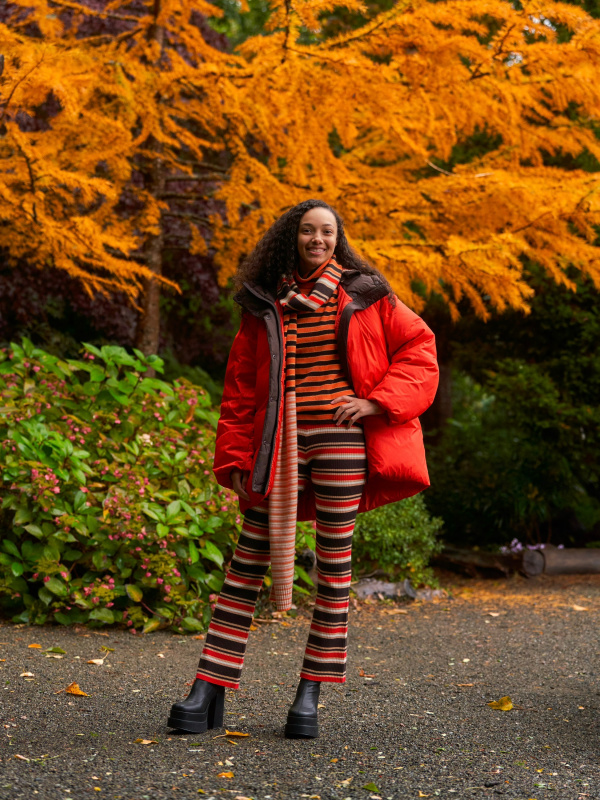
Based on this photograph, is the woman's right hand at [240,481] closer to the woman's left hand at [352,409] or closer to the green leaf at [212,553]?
the woman's left hand at [352,409]

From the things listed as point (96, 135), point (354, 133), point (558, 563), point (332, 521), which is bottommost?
point (558, 563)

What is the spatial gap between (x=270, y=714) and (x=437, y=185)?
3.45 metres

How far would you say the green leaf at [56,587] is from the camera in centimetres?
387

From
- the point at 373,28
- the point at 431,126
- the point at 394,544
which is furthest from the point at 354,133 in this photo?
the point at 394,544

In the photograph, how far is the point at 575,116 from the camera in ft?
21.8

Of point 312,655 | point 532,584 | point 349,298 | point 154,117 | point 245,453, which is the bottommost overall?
point 532,584

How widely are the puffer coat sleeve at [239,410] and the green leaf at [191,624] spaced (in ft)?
4.79

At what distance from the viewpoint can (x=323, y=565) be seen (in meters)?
2.60

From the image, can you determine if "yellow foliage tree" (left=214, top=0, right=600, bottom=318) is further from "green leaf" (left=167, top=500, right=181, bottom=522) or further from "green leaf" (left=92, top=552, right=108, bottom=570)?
"green leaf" (left=92, top=552, right=108, bottom=570)

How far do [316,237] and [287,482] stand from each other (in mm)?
782

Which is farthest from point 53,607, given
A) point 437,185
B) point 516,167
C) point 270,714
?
point 516,167

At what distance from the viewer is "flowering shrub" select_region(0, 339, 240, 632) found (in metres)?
3.95

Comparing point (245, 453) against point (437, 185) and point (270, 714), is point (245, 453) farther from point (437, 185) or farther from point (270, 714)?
point (437, 185)

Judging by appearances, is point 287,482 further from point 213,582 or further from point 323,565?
point 213,582
